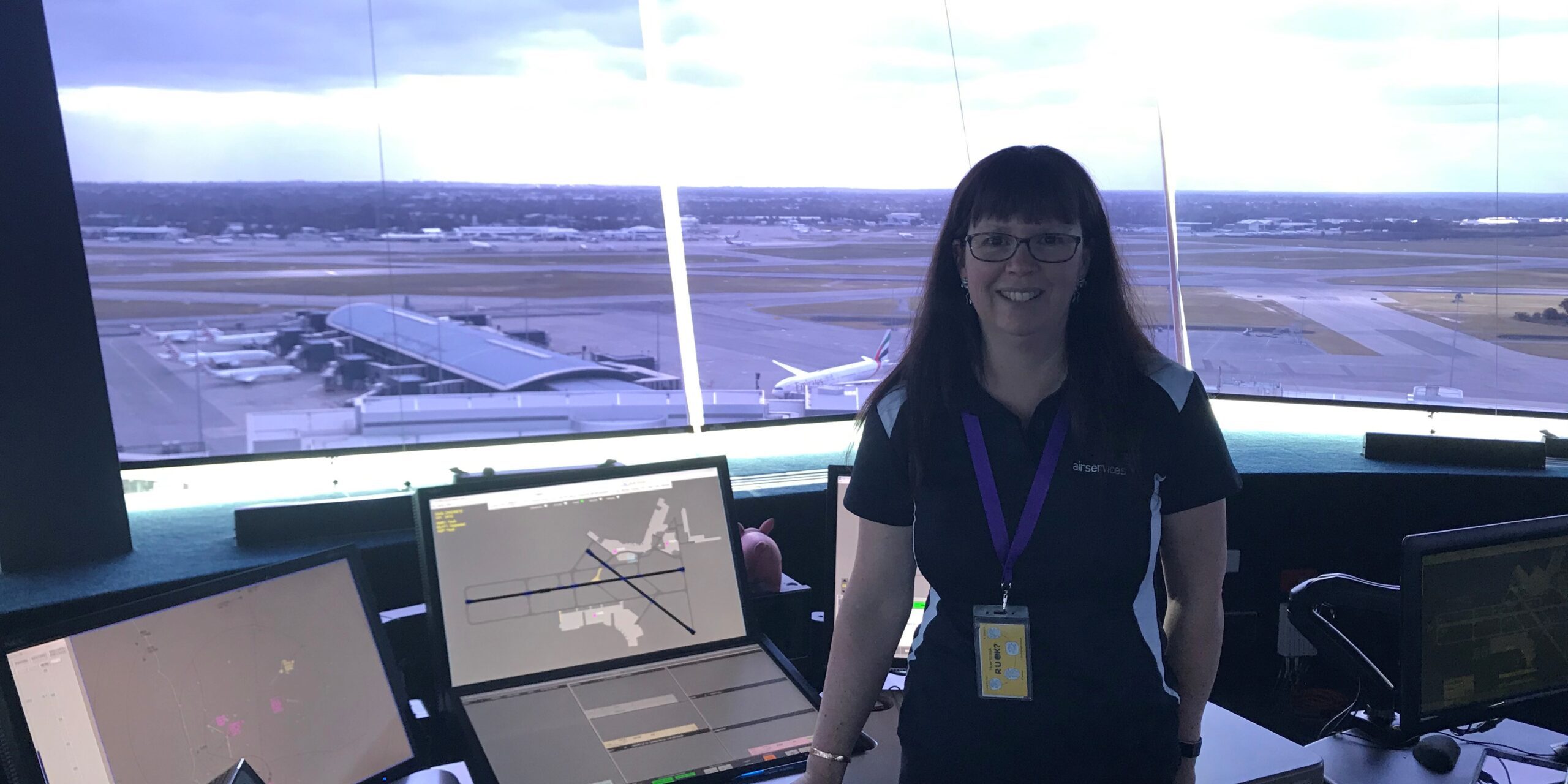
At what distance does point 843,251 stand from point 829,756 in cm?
355

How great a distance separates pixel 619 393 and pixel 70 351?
291cm

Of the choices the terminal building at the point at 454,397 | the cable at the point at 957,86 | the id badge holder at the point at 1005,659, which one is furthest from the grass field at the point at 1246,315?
the id badge holder at the point at 1005,659

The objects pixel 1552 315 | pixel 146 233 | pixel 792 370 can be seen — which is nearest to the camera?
pixel 146 233

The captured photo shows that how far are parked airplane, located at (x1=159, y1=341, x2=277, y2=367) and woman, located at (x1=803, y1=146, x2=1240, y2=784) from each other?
3371mm

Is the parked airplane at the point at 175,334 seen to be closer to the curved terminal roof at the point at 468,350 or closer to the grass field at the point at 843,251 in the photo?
the curved terminal roof at the point at 468,350

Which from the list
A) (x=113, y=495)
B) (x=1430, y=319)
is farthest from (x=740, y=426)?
(x=1430, y=319)

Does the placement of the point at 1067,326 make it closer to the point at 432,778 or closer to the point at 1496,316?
the point at 432,778

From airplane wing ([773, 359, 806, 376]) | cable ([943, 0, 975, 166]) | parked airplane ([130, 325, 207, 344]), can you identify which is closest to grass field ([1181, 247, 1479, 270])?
cable ([943, 0, 975, 166])

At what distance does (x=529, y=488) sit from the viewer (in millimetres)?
1709

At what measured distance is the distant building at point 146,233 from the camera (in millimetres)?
3182

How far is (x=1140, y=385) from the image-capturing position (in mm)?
1281

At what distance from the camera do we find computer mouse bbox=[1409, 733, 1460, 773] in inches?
64.7

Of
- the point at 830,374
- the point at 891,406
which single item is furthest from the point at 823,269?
the point at 891,406

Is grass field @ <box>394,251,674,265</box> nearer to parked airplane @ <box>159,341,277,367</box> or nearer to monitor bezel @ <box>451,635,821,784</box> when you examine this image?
parked airplane @ <box>159,341,277,367</box>
